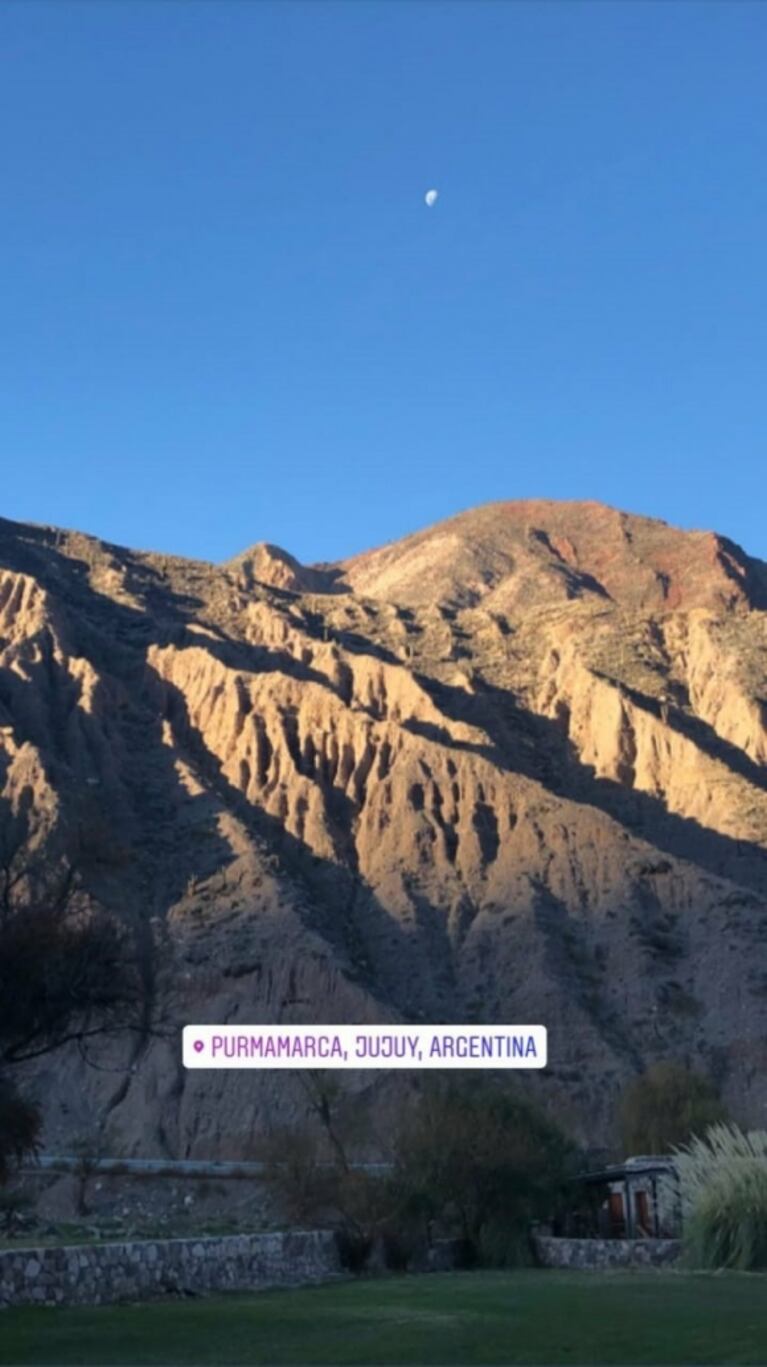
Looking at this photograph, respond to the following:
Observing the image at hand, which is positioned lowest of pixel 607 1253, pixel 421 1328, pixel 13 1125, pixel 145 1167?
pixel 421 1328

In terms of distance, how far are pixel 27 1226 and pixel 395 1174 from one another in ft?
32.9

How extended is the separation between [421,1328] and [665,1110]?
42917mm

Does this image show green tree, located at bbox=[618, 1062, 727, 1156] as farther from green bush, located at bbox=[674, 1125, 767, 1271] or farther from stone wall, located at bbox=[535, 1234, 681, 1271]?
green bush, located at bbox=[674, 1125, 767, 1271]

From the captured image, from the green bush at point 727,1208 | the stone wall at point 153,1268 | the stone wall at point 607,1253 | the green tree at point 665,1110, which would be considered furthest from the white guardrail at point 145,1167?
the green bush at point 727,1208

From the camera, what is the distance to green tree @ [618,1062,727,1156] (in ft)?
199

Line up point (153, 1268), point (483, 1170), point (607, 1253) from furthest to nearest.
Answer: point (483, 1170)
point (607, 1253)
point (153, 1268)

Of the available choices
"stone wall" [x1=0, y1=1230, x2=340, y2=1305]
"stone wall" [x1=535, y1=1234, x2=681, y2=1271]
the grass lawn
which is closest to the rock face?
"stone wall" [x1=535, y1=1234, x2=681, y2=1271]

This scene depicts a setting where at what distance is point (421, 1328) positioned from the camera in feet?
71.2

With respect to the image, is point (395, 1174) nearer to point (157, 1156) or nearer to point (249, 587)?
point (157, 1156)

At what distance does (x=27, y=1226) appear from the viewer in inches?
1743

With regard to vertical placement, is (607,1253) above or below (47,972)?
below

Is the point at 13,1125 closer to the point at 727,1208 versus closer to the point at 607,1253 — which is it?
the point at 727,1208

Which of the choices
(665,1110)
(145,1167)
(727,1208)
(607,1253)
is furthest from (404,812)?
(727,1208)

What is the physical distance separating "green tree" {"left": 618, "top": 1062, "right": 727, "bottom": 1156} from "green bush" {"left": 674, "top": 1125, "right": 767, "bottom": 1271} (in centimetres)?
2420
